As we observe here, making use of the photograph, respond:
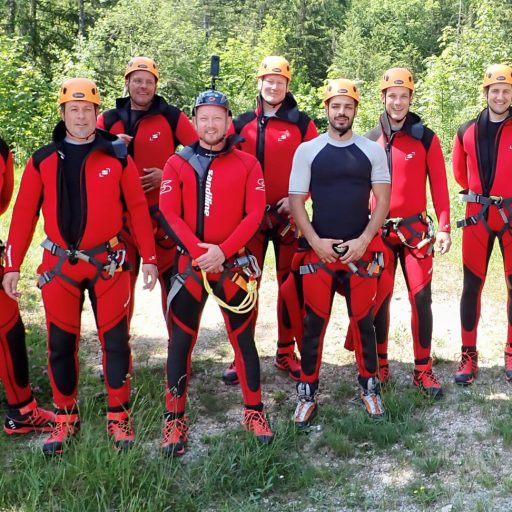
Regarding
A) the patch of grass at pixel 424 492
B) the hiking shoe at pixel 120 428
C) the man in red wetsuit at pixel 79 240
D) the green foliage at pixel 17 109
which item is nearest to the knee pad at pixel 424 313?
the patch of grass at pixel 424 492

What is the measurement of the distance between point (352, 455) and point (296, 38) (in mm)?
44838

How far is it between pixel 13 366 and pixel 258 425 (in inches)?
81.7

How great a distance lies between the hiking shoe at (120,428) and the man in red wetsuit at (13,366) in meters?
0.68

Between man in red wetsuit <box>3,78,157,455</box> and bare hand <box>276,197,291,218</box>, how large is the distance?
51.9 inches

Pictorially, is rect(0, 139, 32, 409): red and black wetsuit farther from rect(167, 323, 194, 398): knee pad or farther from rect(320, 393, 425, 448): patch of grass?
rect(320, 393, 425, 448): patch of grass

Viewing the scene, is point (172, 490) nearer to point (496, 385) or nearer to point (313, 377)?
point (313, 377)

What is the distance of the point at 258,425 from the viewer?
15.8ft

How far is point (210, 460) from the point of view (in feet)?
14.5

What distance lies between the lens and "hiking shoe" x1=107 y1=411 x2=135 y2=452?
4.62 m

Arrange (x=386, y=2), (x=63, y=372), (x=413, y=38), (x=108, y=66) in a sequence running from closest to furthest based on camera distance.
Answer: (x=63, y=372) < (x=108, y=66) < (x=413, y=38) < (x=386, y=2)

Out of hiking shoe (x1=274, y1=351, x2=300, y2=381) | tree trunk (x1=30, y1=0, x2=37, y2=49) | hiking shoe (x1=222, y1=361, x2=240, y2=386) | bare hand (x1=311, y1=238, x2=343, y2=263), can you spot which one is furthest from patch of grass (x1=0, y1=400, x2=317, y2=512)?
tree trunk (x1=30, y1=0, x2=37, y2=49)

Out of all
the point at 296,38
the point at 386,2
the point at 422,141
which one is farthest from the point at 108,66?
the point at 386,2

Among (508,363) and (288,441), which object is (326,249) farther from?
(508,363)

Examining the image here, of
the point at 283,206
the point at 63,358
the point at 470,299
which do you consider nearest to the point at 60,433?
the point at 63,358
